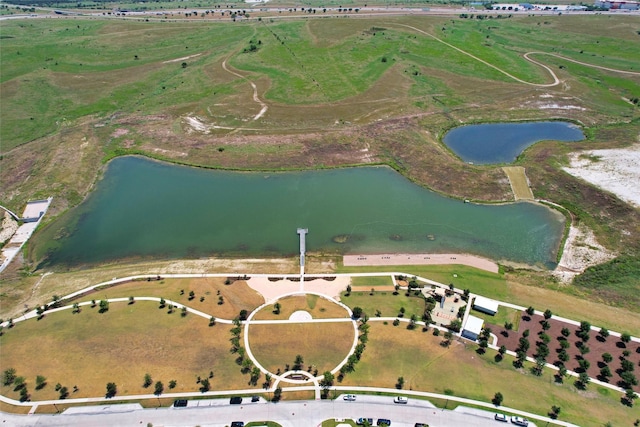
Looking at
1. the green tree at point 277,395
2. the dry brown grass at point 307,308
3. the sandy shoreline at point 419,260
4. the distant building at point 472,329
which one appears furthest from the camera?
the sandy shoreline at point 419,260

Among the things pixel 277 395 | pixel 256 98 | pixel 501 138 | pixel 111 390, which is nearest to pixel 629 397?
pixel 277 395

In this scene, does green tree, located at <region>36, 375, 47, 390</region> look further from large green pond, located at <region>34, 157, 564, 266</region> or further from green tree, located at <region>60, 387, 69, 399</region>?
large green pond, located at <region>34, 157, 564, 266</region>

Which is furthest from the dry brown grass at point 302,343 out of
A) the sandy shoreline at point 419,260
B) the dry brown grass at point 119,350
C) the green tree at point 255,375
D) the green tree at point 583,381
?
the green tree at point 583,381

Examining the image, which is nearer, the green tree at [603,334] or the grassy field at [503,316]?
the green tree at [603,334]


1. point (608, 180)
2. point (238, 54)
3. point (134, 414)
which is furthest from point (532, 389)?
point (238, 54)

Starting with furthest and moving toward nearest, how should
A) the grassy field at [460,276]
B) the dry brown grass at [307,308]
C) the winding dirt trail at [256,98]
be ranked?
the winding dirt trail at [256,98]
the grassy field at [460,276]
the dry brown grass at [307,308]

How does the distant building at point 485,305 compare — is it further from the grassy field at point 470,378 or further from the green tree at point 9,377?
the green tree at point 9,377

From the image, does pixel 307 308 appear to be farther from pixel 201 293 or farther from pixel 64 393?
pixel 64 393

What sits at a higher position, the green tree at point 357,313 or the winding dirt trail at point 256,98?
the winding dirt trail at point 256,98
